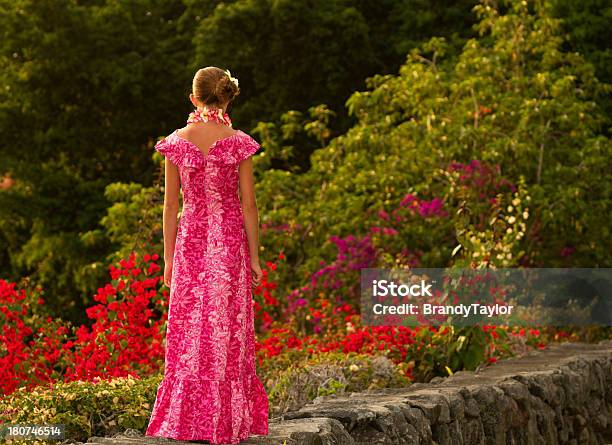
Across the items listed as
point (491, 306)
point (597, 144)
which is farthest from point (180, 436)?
point (597, 144)

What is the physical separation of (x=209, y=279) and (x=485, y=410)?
8.32 feet

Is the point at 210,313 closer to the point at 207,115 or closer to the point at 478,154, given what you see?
the point at 207,115

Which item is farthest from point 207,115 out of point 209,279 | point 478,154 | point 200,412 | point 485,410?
point 478,154

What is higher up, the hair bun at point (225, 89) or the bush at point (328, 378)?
the hair bun at point (225, 89)

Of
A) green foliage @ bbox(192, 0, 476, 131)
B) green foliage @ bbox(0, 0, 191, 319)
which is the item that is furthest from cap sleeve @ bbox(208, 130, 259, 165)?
green foliage @ bbox(192, 0, 476, 131)

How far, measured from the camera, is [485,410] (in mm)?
6996

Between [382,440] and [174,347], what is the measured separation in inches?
46.3

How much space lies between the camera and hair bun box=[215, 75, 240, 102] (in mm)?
5082

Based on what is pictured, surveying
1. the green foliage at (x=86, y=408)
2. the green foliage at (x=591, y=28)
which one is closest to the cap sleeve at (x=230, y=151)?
the green foliage at (x=86, y=408)

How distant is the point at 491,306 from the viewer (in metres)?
9.05

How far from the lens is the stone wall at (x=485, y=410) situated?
5.58 meters

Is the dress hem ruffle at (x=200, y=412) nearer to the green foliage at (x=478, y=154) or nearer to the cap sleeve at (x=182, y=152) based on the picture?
the cap sleeve at (x=182, y=152)

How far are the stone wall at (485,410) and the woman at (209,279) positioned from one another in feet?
0.51

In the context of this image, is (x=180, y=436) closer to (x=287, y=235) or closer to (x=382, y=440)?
(x=382, y=440)
